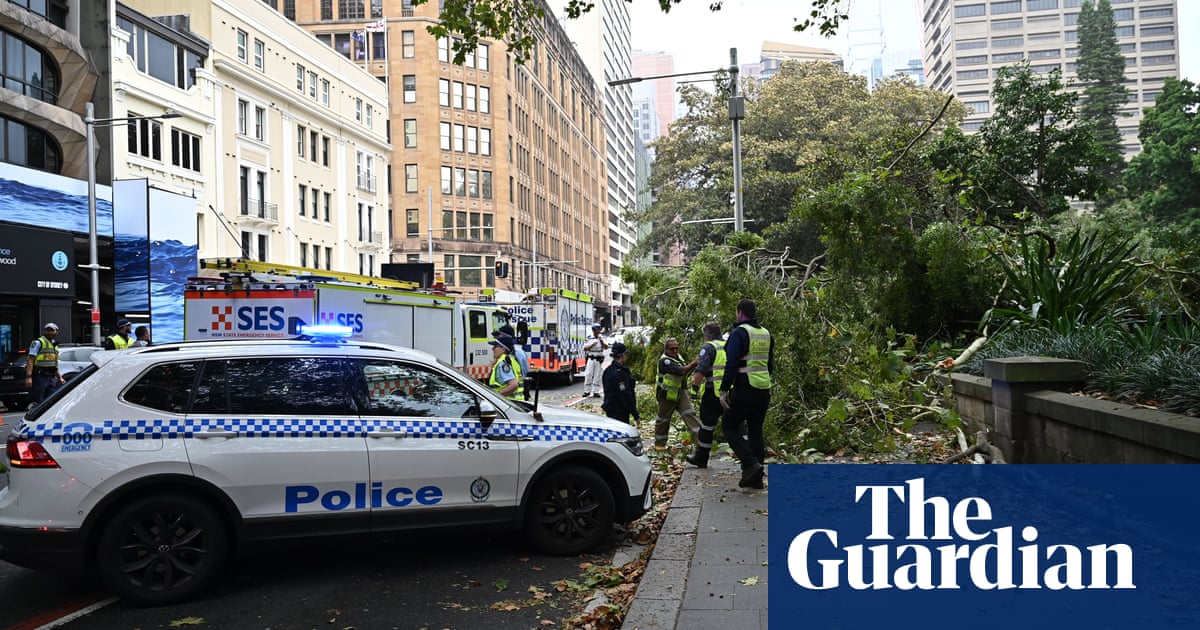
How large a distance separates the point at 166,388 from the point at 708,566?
3.77m

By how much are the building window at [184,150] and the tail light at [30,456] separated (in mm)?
33291

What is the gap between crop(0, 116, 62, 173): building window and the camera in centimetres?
2859

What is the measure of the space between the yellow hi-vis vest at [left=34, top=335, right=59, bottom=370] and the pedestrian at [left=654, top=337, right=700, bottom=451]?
10823 mm

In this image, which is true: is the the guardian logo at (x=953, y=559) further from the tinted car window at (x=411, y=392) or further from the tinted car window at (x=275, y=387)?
the tinted car window at (x=275, y=387)

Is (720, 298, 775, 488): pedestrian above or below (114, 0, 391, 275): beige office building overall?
below

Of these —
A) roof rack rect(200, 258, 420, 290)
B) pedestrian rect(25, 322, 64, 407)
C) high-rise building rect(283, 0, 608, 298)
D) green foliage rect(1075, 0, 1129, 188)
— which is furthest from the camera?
green foliage rect(1075, 0, 1129, 188)

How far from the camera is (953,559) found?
5.50m

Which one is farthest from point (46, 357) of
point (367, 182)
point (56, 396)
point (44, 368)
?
point (367, 182)

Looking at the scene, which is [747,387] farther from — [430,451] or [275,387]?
[275,387]

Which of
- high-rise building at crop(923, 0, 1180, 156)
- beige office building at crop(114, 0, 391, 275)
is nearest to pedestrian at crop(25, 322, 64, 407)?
beige office building at crop(114, 0, 391, 275)

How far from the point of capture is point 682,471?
10.1 meters

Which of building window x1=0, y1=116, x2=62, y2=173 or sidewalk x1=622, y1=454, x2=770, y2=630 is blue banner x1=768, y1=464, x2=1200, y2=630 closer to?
sidewalk x1=622, y1=454, x2=770, y2=630

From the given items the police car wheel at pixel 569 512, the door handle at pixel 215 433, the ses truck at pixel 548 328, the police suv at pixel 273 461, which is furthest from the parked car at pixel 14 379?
the police car wheel at pixel 569 512

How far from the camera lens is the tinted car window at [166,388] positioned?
5.99 m
